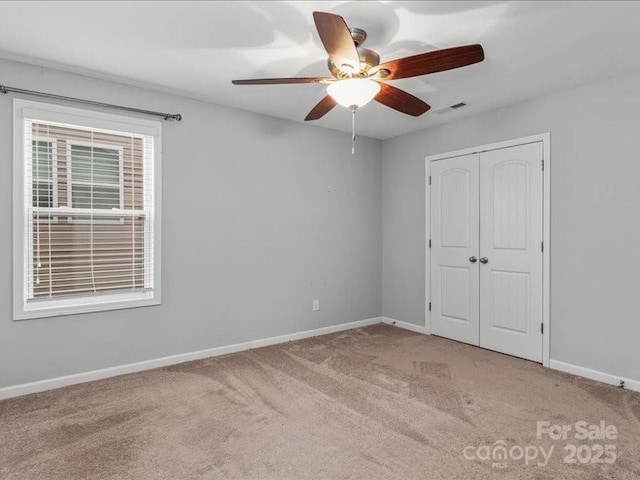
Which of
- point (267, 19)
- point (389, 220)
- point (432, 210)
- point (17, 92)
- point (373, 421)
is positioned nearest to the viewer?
point (267, 19)

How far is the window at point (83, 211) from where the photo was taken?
2932 mm

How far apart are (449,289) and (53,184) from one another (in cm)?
404

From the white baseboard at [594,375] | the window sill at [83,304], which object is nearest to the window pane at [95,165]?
the window sill at [83,304]

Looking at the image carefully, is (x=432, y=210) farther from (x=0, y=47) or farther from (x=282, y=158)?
(x=0, y=47)

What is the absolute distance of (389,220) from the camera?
518 cm

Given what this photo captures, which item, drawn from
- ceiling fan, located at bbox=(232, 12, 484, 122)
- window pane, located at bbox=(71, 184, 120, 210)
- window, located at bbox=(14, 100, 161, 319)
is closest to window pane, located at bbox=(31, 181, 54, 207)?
window, located at bbox=(14, 100, 161, 319)

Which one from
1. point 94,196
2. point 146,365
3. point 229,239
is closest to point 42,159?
point 94,196

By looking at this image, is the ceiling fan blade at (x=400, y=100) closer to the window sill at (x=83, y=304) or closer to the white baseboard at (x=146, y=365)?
the window sill at (x=83, y=304)

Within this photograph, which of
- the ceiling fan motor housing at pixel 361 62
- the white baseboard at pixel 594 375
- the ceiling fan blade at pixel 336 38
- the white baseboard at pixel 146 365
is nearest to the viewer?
the ceiling fan blade at pixel 336 38

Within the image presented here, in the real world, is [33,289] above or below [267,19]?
below

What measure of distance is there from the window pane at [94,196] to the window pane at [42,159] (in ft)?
0.66

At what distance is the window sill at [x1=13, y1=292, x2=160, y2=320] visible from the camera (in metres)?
2.93

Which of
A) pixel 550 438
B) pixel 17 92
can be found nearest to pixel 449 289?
pixel 550 438

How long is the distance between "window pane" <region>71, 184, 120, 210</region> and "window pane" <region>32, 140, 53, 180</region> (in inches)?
7.9
